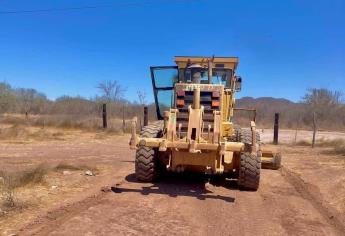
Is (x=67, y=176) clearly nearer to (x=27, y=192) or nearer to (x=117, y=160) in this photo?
(x=27, y=192)

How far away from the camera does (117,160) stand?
15.3 meters

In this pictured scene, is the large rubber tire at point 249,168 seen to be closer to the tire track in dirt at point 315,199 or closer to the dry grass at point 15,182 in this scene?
the tire track in dirt at point 315,199

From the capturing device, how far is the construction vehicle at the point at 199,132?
8930mm

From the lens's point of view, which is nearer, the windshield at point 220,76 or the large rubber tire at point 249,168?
the large rubber tire at point 249,168

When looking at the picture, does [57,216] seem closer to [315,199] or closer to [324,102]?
[315,199]

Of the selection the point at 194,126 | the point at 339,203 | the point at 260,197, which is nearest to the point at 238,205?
the point at 260,197

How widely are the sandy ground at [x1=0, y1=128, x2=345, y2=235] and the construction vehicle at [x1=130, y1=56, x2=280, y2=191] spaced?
53 cm

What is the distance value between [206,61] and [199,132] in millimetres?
2998

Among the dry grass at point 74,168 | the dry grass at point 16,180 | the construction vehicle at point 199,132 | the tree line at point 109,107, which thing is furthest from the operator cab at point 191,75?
the tree line at point 109,107

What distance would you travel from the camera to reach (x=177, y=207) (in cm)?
798

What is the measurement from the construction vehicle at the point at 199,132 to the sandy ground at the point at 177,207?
535 millimetres

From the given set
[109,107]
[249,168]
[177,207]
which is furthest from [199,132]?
[109,107]

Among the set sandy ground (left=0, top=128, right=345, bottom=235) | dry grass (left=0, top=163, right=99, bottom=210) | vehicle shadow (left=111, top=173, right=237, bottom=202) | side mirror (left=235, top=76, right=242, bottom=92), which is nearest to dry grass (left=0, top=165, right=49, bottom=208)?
dry grass (left=0, top=163, right=99, bottom=210)

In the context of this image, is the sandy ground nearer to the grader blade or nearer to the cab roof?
the grader blade
